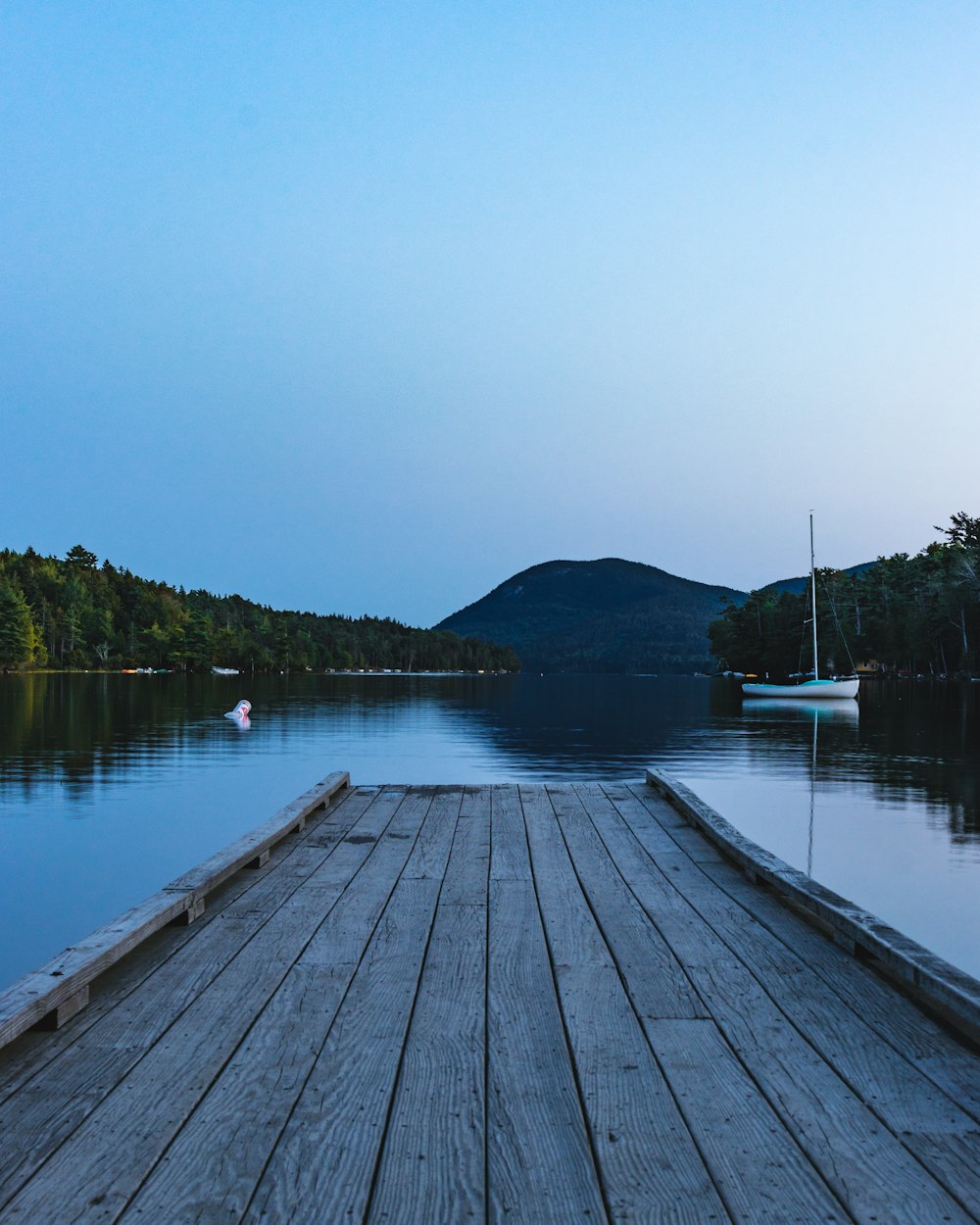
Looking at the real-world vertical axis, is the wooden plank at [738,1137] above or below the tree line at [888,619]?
below

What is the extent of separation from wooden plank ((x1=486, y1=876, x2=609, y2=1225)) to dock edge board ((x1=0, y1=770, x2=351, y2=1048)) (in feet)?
4.69

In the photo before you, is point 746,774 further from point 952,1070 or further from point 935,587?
point 935,587

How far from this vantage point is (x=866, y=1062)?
3016 mm

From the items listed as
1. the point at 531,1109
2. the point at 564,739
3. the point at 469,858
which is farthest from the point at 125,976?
the point at 564,739

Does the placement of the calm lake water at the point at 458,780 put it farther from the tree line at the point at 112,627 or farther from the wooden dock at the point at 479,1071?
the tree line at the point at 112,627

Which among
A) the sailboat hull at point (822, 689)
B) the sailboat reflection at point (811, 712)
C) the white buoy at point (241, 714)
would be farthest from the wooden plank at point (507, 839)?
the sailboat hull at point (822, 689)

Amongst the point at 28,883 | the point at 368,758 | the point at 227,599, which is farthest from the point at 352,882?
the point at 227,599

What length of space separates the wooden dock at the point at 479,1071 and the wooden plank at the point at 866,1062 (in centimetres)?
1

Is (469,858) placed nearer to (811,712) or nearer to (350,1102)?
(350,1102)

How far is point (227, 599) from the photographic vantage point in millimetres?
198750

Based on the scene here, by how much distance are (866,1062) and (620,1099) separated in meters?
0.84

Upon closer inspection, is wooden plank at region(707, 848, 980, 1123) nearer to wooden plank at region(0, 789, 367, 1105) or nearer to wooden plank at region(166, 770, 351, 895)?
wooden plank at region(0, 789, 367, 1105)

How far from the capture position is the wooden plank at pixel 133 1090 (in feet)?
7.46

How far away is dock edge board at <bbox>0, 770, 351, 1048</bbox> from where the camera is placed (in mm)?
3127
